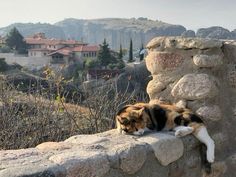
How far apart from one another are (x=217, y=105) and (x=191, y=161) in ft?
1.59

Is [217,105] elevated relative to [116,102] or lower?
elevated

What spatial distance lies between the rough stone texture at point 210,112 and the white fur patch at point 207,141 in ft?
0.54

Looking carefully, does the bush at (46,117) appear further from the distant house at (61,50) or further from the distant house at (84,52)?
the distant house at (84,52)

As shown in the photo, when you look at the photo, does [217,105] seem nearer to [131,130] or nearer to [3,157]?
[131,130]

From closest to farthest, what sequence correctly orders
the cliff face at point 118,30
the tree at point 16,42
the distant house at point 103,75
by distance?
the distant house at point 103,75, the tree at point 16,42, the cliff face at point 118,30

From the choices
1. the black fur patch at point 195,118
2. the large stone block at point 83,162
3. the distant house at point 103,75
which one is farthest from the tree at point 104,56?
the large stone block at point 83,162

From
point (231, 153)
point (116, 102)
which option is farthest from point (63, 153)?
point (116, 102)

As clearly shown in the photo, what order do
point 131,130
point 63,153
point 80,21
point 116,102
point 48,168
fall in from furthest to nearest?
1. point 80,21
2. point 116,102
3. point 131,130
4. point 63,153
5. point 48,168

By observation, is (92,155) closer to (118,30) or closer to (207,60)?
(207,60)

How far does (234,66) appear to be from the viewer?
9.78 ft

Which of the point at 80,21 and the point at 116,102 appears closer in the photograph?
the point at 116,102

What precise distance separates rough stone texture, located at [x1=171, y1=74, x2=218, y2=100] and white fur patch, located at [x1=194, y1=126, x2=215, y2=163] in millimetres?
260

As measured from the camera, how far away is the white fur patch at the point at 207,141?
2.68 metres

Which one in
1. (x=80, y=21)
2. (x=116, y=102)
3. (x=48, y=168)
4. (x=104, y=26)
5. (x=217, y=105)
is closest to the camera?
(x=48, y=168)
